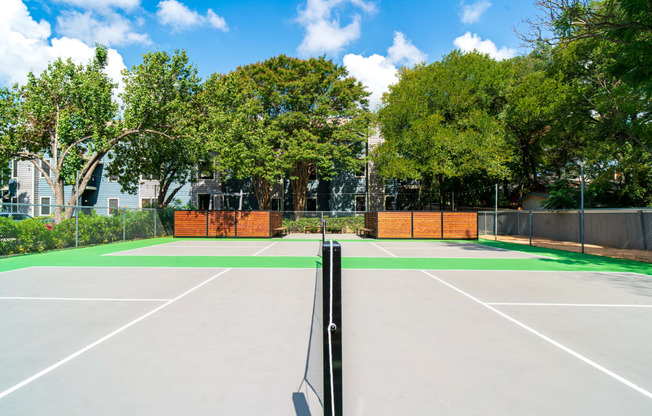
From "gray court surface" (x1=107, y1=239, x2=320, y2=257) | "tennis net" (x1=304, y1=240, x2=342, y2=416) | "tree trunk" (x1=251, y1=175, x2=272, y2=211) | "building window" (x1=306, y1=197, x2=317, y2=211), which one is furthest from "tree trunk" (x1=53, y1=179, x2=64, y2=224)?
"tennis net" (x1=304, y1=240, x2=342, y2=416)

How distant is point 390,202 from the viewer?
115ft

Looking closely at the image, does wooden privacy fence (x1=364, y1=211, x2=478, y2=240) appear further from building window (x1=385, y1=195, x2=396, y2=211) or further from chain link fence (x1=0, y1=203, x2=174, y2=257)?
chain link fence (x1=0, y1=203, x2=174, y2=257)

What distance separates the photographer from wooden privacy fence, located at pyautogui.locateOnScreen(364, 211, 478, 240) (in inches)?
971

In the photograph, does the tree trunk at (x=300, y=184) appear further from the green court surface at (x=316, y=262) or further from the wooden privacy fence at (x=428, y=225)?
the green court surface at (x=316, y=262)

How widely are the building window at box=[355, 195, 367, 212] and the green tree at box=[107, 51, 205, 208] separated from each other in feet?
53.9

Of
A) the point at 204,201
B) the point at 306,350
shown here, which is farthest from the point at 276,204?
the point at 306,350

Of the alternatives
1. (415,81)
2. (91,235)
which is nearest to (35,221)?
(91,235)

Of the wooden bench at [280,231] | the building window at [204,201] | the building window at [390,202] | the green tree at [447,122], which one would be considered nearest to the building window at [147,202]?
the building window at [204,201]

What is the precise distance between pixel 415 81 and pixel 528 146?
12.7 m

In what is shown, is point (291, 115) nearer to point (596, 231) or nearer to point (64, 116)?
point (64, 116)

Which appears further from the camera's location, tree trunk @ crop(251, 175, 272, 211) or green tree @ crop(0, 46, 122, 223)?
tree trunk @ crop(251, 175, 272, 211)

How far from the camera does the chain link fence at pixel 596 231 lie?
17078 mm

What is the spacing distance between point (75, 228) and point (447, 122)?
28102mm

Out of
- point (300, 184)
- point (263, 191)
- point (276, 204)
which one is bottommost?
point (276, 204)
